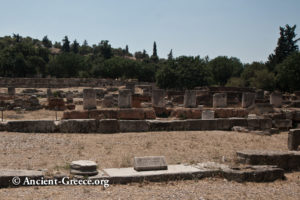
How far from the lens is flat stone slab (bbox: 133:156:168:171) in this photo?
7.66 m

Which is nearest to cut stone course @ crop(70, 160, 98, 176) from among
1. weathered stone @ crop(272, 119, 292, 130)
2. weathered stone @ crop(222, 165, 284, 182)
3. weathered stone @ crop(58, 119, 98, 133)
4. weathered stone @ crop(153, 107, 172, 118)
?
weathered stone @ crop(222, 165, 284, 182)

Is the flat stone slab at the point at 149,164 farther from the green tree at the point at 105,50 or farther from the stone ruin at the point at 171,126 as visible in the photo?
the green tree at the point at 105,50

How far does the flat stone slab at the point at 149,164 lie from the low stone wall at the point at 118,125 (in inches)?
239

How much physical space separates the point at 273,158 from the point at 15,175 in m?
6.47

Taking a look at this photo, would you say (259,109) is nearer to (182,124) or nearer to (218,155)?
(182,124)

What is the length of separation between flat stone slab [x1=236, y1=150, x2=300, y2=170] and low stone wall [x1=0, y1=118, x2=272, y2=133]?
5683 millimetres

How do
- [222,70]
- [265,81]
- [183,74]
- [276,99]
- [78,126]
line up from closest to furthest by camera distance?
1. [78,126]
2. [276,99]
3. [183,74]
4. [265,81]
5. [222,70]

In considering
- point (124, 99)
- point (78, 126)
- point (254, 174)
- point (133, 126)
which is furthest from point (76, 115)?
point (254, 174)

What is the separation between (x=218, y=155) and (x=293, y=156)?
2107mm

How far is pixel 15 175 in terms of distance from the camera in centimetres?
659

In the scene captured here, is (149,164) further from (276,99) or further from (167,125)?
(276,99)

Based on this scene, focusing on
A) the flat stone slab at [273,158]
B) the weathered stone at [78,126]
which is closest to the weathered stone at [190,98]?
the weathered stone at [78,126]

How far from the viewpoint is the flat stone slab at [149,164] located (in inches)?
301

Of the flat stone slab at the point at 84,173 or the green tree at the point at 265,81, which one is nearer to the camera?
the flat stone slab at the point at 84,173
